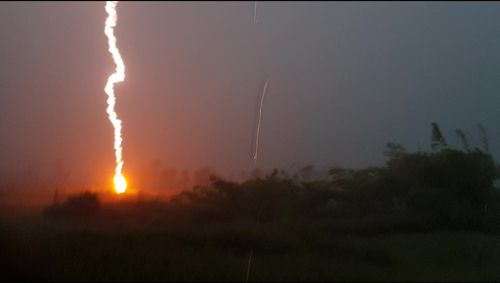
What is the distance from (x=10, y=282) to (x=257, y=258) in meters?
2.32

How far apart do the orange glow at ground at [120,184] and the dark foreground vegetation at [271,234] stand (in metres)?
0.11

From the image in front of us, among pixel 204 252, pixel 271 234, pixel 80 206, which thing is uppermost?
pixel 80 206

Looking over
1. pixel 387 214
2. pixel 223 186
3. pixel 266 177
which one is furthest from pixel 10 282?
pixel 387 214

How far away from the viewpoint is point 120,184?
6133 millimetres

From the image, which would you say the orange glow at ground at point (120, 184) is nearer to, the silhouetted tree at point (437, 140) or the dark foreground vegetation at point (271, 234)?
the dark foreground vegetation at point (271, 234)

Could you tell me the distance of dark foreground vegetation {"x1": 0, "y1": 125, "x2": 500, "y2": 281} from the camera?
19.6 ft

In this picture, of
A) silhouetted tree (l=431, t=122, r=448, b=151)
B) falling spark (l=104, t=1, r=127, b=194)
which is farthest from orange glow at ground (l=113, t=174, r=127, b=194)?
silhouetted tree (l=431, t=122, r=448, b=151)

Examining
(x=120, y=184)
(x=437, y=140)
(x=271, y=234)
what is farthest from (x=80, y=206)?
(x=437, y=140)

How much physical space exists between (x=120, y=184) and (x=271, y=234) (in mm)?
1442

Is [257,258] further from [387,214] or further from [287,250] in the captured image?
[387,214]

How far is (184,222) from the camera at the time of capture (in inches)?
243

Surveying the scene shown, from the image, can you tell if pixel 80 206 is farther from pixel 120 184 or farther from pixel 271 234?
pixel 271 234

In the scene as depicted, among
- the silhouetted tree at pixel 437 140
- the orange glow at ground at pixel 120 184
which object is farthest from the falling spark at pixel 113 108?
the silhouetted tree at pixel 437 140

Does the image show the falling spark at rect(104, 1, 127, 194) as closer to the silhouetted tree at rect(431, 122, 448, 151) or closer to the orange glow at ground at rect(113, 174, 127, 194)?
the orange glow at ground at rect(113, 174, 127, 194)
